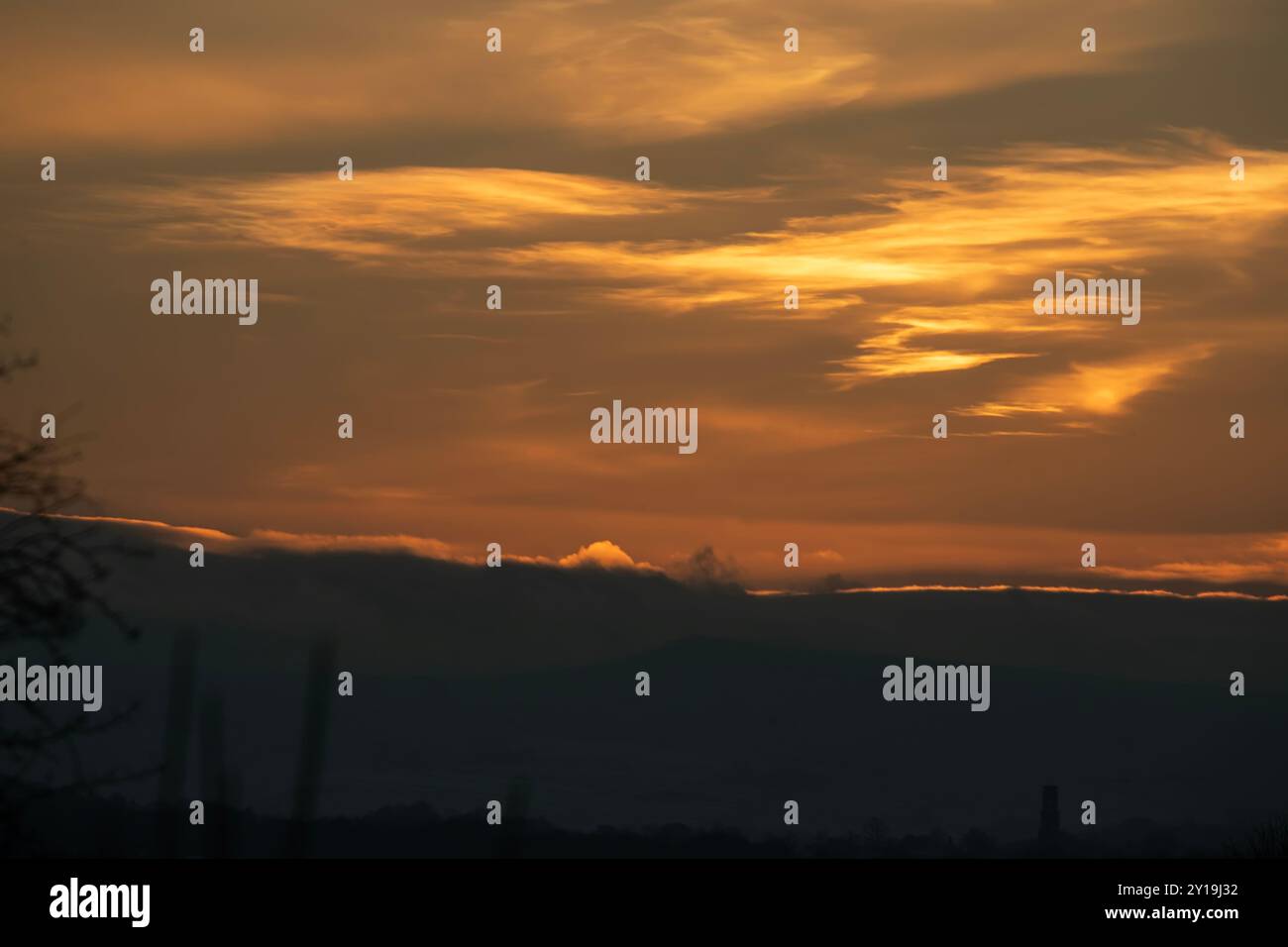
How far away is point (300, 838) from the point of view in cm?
3234

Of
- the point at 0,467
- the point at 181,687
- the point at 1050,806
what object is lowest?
the point at 1050,806
